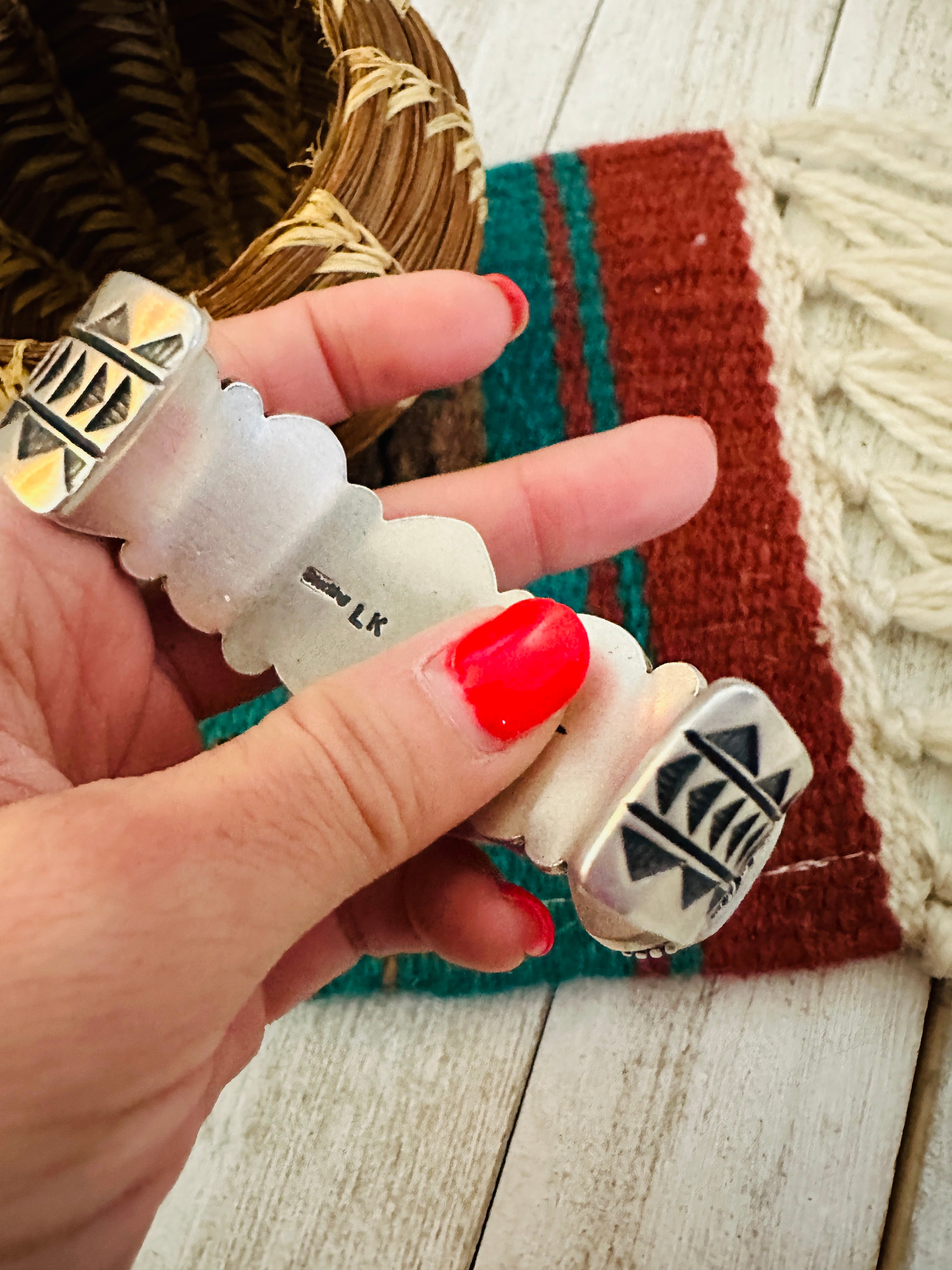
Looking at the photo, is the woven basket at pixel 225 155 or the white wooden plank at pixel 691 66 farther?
the white wooden plank at pixel 691 66

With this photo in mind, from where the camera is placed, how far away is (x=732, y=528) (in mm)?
438

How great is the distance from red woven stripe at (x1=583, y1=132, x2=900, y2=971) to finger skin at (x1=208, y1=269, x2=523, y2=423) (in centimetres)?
13

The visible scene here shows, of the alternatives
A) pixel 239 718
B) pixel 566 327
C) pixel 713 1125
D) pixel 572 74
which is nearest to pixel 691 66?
pixel 572 74

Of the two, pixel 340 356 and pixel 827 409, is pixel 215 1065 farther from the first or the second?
pixel 827 409

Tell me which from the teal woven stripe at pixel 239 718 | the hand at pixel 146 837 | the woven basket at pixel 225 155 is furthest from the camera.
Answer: the teal woven stripe at pixel 239 718

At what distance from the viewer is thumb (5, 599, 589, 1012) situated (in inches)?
8.8

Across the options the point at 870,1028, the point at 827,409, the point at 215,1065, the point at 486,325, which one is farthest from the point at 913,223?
the point at 215,1065

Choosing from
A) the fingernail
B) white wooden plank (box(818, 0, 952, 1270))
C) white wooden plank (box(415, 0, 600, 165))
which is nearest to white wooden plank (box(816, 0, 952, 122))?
white wooden plank (box(818, 0, 952, 1270))

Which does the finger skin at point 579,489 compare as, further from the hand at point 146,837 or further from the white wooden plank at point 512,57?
the white wooden plank at point 512,57

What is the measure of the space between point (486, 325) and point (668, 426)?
8cm

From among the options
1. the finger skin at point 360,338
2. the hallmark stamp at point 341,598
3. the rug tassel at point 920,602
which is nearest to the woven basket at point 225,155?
the finger skin at point 360,338

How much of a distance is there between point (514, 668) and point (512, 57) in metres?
0.45

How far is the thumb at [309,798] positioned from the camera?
22 cm

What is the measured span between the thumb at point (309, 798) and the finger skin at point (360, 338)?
5.7 inches
